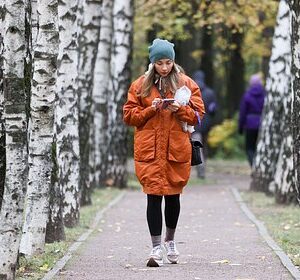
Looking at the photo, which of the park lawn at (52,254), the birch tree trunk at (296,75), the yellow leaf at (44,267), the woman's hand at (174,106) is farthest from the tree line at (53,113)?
the birch tree trunk at (296,75)

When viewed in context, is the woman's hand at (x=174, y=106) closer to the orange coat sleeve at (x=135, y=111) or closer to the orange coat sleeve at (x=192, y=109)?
the orange coat sleeve at (x=192, y=109)

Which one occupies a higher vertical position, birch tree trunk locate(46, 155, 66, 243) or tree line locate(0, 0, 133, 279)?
tree line locate(0, 0, 133, 279)

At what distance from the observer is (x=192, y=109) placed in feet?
33.9

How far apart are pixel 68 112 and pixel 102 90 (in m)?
7.47

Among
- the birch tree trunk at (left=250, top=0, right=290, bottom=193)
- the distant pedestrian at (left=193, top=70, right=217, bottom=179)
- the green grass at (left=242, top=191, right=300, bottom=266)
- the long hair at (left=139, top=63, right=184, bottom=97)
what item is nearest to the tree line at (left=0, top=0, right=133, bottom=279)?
the long hair at (left=139, top=63, right=184, bottom=97)

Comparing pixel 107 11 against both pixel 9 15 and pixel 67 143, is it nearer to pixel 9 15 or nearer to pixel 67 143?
pixel 67 143

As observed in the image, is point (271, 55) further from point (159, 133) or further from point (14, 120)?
point (14, 120)

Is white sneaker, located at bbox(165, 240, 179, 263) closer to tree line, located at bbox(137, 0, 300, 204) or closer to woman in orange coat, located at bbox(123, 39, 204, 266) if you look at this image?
woman in orange coat, located at bbox(123, 39, 204, 266)

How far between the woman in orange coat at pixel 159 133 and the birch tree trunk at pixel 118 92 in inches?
451

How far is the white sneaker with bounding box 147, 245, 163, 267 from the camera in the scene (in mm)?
10195

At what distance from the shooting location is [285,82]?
19.6 metres

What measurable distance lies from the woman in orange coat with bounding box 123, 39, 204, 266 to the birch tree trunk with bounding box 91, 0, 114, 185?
10166 millimetres

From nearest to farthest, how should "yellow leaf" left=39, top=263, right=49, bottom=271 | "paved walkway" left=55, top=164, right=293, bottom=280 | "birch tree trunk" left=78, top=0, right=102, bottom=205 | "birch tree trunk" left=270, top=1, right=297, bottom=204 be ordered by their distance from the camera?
"paved walkway" left=55, top=164, right=293, bottom=280 < "yellow leaf" left=39, top=263, right=49, bottom=271 < "birch tree trunk" left=270, top=1, right=297, bottom=204 < "birch tree trunk" left=78, top=0, right=102, bottom=205

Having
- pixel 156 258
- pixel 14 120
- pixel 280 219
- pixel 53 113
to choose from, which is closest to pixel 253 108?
pixel 280 219
